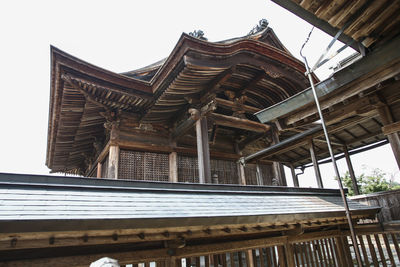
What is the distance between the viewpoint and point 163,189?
164 inches

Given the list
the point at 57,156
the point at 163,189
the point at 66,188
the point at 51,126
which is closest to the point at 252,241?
the point at 163,189

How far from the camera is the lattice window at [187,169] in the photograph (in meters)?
8.10

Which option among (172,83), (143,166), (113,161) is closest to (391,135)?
(172,83)

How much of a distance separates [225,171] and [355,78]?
5571 mm

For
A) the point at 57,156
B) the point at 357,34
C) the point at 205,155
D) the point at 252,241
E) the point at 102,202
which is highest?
the point at 57,156

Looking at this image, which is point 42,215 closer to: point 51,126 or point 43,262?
point 43,262

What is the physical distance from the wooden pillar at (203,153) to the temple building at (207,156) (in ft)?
0.11

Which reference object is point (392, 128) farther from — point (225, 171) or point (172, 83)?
point (225, 171)

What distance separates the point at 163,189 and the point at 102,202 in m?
1.10

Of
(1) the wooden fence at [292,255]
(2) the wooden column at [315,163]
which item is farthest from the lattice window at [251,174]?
(1) the wooden fence at [292,255]

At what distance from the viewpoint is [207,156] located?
253 inches

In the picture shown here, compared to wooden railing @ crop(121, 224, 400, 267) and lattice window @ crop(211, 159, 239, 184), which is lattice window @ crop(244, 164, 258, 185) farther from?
wooden railing @ crop(121, 224, 400, 267)

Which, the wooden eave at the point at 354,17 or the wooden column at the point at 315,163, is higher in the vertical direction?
the wooden eave at the point at 354,17

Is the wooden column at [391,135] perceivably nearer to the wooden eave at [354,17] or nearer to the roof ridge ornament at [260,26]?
the wooden eave at [354,17]
